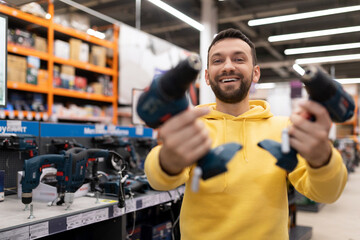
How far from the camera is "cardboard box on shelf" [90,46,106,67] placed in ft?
16.6

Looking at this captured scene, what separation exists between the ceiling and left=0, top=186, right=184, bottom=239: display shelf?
10.9 feet

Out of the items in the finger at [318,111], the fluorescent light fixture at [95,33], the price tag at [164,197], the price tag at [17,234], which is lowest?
the price tag at [164,197]

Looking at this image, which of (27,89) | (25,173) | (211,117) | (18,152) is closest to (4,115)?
(27,89)

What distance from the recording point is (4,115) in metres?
3.83

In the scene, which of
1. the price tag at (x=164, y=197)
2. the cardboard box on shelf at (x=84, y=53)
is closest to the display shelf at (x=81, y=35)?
the cardboard box on shelf at (x=84, y=53)

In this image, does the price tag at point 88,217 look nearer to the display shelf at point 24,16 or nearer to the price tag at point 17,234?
the price tag at point 17,234

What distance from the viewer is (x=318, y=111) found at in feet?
2.36

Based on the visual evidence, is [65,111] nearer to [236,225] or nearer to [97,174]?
[97,174]

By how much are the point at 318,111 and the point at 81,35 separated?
4606mm

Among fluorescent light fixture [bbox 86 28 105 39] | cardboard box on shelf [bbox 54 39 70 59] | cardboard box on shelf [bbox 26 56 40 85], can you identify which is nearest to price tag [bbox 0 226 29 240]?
cardboard box on shelf [bbox 26 56 40 85]

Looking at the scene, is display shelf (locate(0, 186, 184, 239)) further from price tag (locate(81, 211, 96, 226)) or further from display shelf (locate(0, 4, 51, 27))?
display shelf (locate(0, 4, 51, 27))

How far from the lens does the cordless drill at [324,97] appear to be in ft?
2.36

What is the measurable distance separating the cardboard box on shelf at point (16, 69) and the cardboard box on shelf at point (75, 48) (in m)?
0.78

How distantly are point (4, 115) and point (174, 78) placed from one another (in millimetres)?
3712
